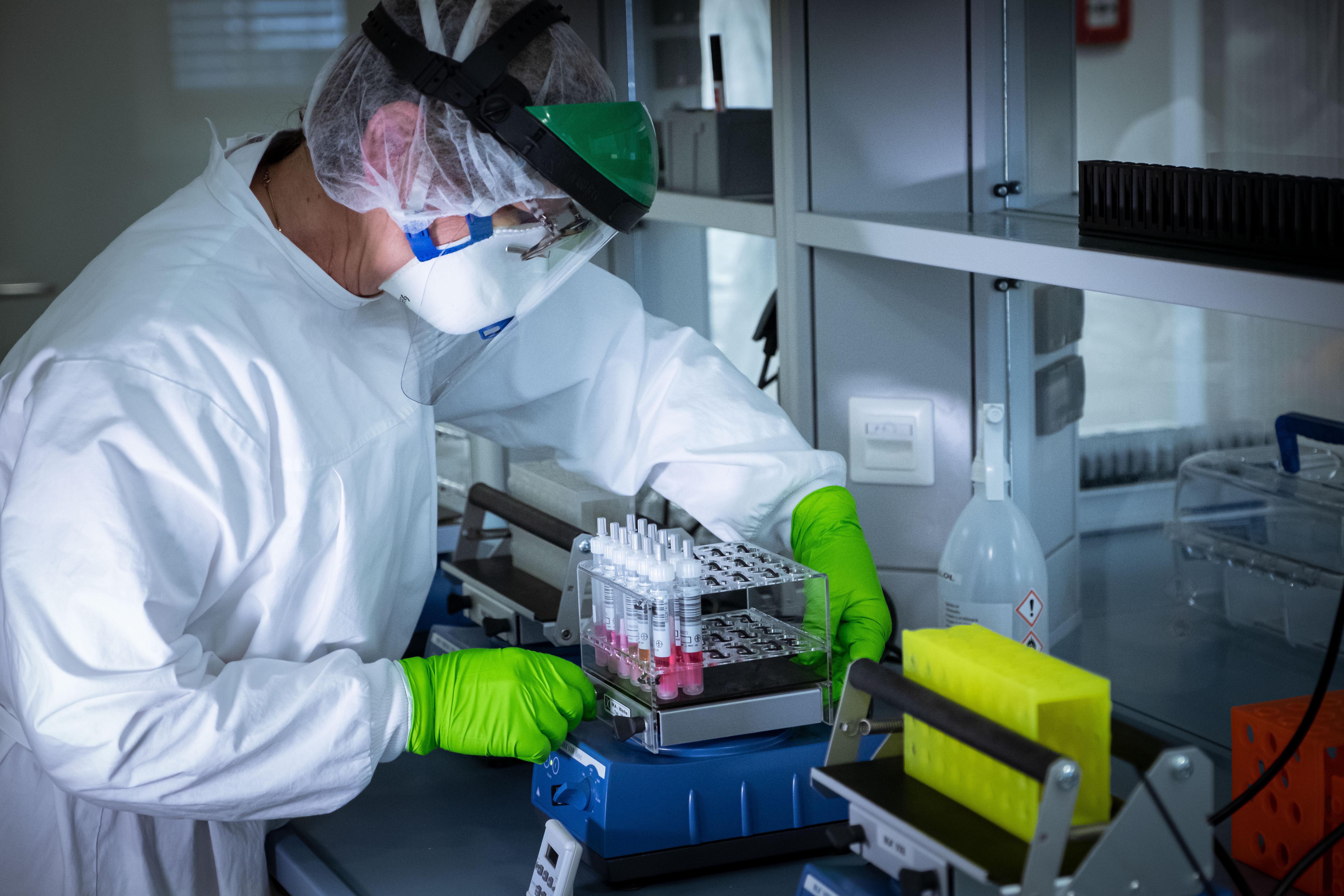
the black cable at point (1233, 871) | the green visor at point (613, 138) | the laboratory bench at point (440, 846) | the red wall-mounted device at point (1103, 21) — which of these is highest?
the red wall-mounted device at point (1103, 21)

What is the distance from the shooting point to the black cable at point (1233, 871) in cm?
96

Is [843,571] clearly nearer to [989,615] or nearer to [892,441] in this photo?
[989,615]

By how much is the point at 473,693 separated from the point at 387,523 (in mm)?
254

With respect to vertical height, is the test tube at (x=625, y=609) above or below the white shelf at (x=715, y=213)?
below

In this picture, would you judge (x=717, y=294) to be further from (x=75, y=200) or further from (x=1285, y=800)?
(x=1285, y=800)

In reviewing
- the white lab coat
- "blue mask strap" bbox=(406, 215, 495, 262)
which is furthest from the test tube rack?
"blue mask strap" bbox=(406, 215, 495, 262)

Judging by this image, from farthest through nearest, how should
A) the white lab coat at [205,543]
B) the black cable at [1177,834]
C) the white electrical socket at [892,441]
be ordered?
the white electrical socket at [892,441] < the white lab coat at [205,543] < the black cable at [1177,834]

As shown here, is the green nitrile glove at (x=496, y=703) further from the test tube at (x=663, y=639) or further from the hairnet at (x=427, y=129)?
the hairnet at (x=427, y=129)

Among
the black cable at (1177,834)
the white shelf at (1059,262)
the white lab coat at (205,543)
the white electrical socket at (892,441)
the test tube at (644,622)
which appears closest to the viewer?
the black cable at (1177,834)

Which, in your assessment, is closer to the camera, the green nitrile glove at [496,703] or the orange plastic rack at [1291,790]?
the orange plastic rack at [1291,790]

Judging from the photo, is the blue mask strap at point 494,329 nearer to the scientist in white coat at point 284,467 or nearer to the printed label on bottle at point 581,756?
the scientist in white coat at point 284,467

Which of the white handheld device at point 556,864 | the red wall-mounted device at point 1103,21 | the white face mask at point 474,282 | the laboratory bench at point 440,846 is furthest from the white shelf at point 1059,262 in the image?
the white handheld device at point 556,864

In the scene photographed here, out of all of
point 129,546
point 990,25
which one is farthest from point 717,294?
point 129,546

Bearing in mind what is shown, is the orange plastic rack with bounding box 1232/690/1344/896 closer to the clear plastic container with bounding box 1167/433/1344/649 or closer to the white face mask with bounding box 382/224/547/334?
the clear plastic container with bounding box 1167/433/1344/649
